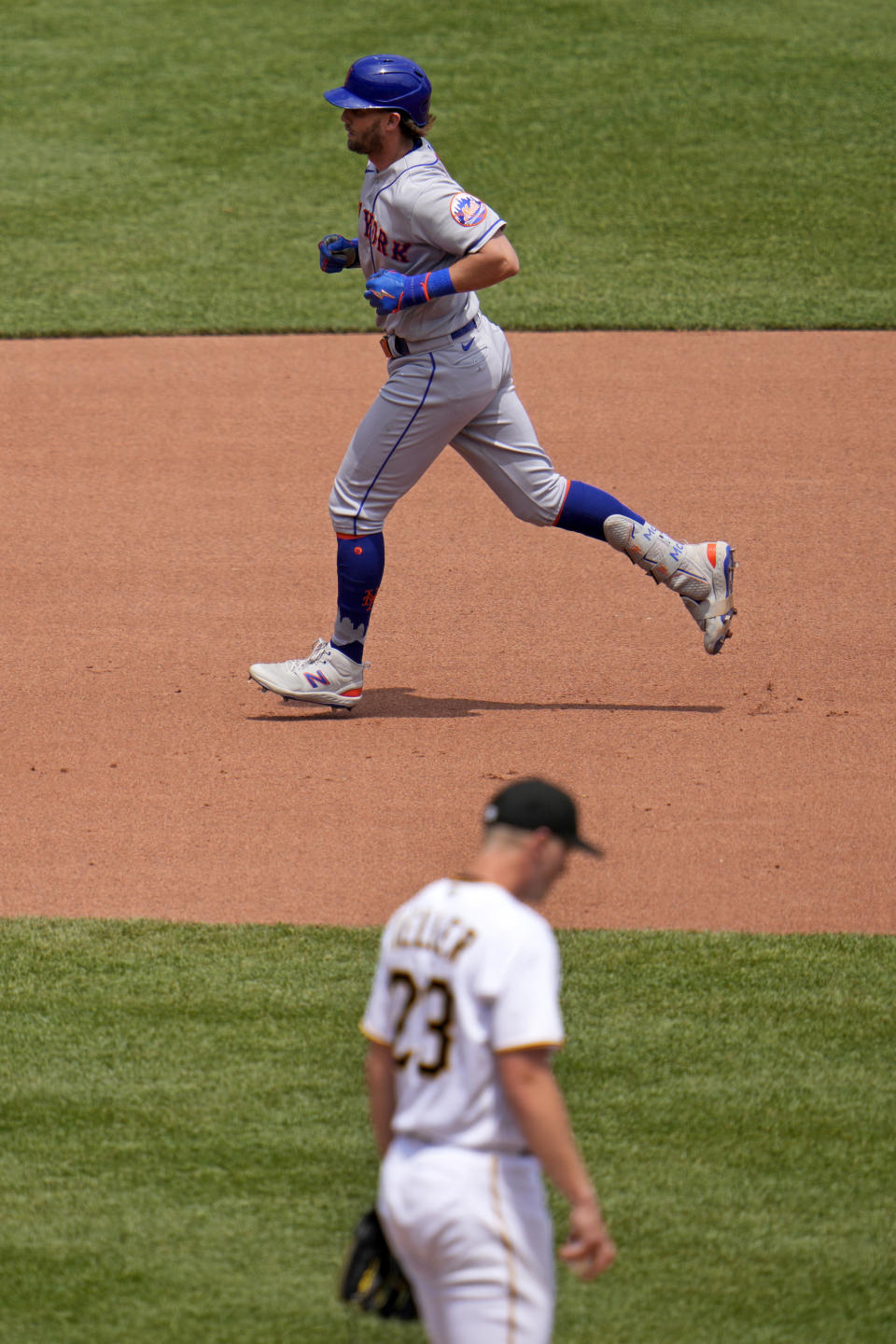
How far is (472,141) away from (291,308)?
354 cm

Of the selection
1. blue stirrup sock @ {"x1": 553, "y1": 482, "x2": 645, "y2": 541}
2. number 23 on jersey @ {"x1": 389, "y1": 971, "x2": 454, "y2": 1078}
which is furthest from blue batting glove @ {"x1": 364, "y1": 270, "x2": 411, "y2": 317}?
number 23 on jersey @ {"x1": 389, "y1": 971, "x2": 454, "y2": 1078}

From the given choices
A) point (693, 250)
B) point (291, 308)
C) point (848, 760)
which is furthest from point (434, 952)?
point (693, 250)

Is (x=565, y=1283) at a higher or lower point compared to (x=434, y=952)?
lower

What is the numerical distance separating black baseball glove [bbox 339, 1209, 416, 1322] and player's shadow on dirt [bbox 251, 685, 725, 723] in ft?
12.6

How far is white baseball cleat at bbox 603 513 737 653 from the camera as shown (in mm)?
6711

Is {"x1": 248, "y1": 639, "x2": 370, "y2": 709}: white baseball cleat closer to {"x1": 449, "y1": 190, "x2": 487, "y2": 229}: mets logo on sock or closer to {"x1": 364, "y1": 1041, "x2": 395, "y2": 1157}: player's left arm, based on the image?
{"x1": 449, "y1": 190, "x2": 487, "y2": 229}: mets logo on sock

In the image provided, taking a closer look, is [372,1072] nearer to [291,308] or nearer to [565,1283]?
[565,1283]

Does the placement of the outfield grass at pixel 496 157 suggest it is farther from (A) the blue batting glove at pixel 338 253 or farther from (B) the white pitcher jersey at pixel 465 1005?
(B) the white pitcher jersey at pixel 465 1005

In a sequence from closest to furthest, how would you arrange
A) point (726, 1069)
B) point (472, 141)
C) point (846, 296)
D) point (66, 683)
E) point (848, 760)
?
1. point (726, 1069)
2. point (848, 760)
3. point (66, 683)
4. point (846, 296)
5. point (472, 141)

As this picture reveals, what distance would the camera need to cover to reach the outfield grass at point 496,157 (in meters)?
12.1

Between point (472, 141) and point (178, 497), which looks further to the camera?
point (472, 141)

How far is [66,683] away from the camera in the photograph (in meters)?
7.06

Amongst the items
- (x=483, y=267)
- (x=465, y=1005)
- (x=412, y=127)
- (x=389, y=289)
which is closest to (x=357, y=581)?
(x=389, y=289)

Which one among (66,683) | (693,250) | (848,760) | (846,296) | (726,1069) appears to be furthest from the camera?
(693,250)
